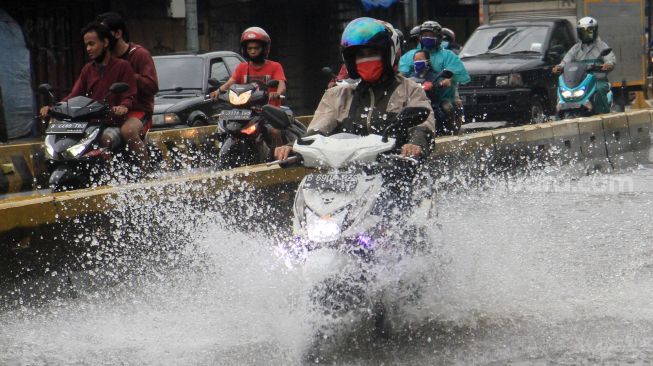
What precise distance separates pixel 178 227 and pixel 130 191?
486 millimetres

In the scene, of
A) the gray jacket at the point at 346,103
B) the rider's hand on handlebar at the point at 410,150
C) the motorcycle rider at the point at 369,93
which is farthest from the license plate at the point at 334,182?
the gray jacket at the point at 346,103

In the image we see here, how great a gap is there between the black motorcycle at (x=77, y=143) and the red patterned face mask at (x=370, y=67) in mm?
3455

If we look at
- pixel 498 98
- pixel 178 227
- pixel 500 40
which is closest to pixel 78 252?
pixel 178 227

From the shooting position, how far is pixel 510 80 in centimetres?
1948

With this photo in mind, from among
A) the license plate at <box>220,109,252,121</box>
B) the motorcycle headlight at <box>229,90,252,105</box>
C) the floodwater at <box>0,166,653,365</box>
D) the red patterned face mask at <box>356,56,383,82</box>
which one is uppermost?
the red patterned face mask at <box>356,56,383,82</box>

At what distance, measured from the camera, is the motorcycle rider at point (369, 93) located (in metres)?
6.34

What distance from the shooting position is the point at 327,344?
5.77 metres

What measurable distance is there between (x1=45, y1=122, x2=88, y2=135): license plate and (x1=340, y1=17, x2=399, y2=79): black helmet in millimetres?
3655

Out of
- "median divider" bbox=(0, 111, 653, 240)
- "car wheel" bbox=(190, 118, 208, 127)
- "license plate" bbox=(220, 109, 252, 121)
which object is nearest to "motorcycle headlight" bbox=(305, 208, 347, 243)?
"median divider" bbox=(0, 111, 653, 240)

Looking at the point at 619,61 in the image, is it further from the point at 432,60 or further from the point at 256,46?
the point at 256,46

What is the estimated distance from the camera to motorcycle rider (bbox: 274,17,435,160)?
6336 millimetres

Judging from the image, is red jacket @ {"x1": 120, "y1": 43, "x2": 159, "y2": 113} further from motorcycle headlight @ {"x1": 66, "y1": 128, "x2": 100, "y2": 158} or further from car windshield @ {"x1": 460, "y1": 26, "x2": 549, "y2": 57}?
car windshield @ {"x1": 460, "y1": 26, "x2": 549, "y2": 57}

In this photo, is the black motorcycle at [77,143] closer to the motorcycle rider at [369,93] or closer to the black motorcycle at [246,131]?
the black motorcycle at [246,131]

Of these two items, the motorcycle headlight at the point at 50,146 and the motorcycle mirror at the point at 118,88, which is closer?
the motorcycle mirror at the point at 118,88
